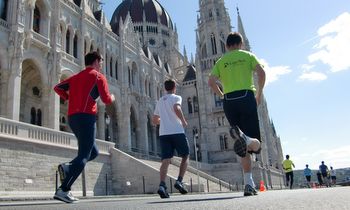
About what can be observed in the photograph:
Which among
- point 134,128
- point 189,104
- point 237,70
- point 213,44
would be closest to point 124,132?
point 134,128

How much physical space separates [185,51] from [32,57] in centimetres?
4638

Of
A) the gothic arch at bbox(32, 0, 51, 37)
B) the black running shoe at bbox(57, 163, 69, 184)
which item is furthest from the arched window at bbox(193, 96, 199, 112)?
the black running shoe at bbox(57, 163, 69, 184)

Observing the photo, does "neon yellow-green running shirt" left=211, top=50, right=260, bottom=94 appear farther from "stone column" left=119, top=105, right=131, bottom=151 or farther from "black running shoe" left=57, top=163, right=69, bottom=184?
"stone column" left=119, top=105, right=131, bottom=151

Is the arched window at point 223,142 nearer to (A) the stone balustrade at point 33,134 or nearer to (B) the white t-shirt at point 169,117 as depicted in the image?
(A) the stone balustrade at point 33,134

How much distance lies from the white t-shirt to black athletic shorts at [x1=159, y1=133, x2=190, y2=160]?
8 cm

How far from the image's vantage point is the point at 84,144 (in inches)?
194

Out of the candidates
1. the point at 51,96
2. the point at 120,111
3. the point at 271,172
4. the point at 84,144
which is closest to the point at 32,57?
the point at 51,96

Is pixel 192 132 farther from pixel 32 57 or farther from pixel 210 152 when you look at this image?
pixel 32 57

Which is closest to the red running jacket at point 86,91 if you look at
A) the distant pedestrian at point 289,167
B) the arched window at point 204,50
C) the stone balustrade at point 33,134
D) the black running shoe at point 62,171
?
the black running shoe at point 62,171

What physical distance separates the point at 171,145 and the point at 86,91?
86.1 inches

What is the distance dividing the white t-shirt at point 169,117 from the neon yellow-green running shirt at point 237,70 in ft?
4.48

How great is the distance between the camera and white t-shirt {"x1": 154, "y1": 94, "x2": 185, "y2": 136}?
656cm

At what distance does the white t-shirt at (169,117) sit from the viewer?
656cm

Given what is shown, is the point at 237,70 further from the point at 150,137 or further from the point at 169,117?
the point at 150,137
